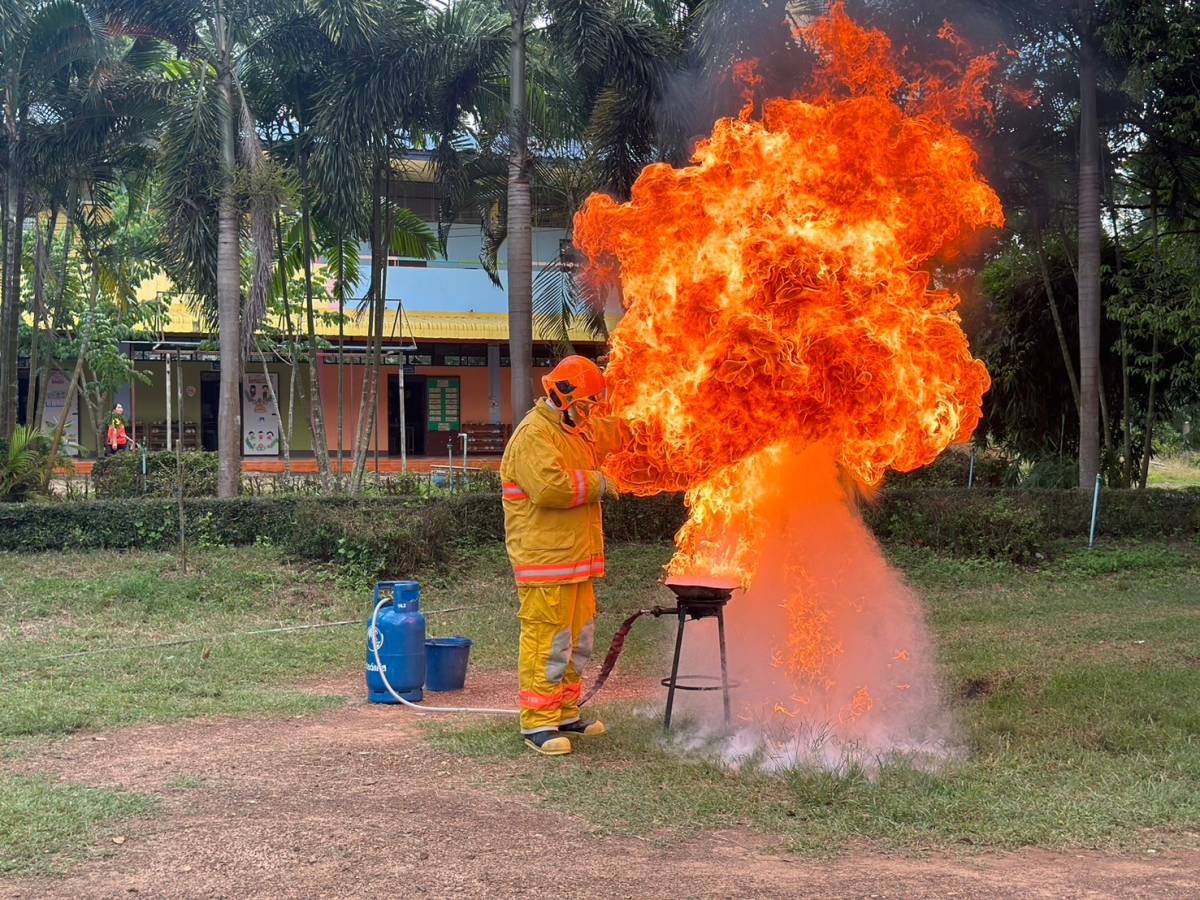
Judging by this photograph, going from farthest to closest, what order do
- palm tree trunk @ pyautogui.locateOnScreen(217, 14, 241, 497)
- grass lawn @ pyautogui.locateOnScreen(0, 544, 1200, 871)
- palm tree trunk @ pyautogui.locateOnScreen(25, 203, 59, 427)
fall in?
palm tree trunk @ pyautogui.locateOnScreen(25, 203, 59, 427), palm tree trunk @ pyautogui.locateOnScreen(217, 14, 241, 497), grass lawn @ pyautogui.locateOnScreen(0, 544, 1200, 871)

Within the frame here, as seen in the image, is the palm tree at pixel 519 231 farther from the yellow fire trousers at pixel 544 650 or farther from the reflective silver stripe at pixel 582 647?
the yellow fire trousers at pixel 544 650

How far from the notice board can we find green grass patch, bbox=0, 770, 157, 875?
89.7ft

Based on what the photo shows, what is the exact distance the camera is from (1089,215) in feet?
48.2

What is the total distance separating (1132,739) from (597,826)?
3045 millimetres

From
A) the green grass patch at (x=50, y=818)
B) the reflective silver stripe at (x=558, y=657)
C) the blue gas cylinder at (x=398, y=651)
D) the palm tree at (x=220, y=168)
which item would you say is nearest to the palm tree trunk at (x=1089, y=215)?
the palm tree at (x=220, y=168)

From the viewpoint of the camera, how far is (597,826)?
518cm

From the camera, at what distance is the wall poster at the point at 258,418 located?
102 ft

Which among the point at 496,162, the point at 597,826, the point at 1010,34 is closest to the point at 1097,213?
the point at 1010,34

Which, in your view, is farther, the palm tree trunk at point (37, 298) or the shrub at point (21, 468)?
the palm tree trunk at point (37, 298)

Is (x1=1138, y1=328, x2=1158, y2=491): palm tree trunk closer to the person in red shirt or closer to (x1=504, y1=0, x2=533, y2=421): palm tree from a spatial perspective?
(x1=504, y1=0, x2=533, y2=421): palm tree

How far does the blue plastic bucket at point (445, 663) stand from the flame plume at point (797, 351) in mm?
1888

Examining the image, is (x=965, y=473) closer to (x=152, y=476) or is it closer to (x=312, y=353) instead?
(x=312, y=353)

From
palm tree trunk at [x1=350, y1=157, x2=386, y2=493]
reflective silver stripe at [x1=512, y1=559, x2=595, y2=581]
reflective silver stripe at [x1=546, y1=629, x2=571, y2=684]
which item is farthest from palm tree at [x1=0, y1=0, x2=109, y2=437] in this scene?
reflective silver stripe at [x1=546, y1=629, x2=571, y2=684]

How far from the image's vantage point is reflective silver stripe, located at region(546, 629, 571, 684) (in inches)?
257
